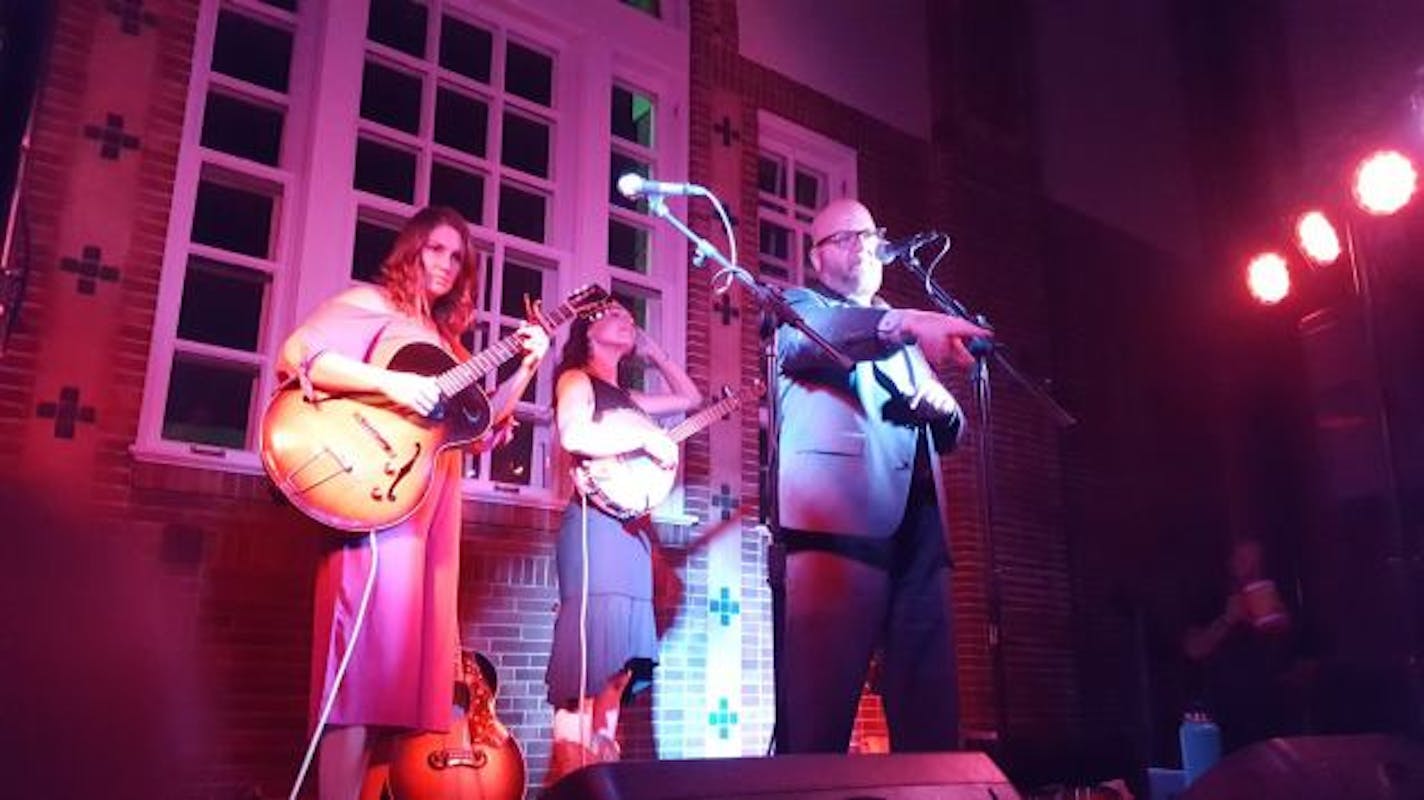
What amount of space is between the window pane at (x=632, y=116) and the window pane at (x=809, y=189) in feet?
3.83

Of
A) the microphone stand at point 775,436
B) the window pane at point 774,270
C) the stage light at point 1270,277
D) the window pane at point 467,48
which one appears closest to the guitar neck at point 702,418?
the microphone stand at point 775,436

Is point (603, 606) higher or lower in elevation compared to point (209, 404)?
lower

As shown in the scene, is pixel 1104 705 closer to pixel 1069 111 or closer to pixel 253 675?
pixel 1069 111

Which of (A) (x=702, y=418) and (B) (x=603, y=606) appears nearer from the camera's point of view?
(B) (x=603, y=606)

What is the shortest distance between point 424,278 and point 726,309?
2878 mm

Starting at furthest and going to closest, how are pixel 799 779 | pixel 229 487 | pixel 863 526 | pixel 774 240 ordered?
1. pixel 774 240
2. pixel 229 487
3. pixel 863 526
4. pixel 799 779

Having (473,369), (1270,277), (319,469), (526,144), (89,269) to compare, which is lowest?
(319,469)

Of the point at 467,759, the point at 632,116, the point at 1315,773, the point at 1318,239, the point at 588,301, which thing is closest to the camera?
the point at 1315,773

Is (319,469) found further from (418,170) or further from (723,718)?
(723,718)

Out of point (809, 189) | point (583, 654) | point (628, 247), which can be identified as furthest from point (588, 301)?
point (809, 189)

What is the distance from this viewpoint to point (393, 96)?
5.38 metres

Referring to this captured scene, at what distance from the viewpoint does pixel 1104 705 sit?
737 centimetres

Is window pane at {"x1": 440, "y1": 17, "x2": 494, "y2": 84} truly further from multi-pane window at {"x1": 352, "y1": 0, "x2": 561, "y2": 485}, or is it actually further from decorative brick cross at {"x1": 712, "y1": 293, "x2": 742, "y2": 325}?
decorative brick cross at {"x1": 712, "y1": 293, "x2": 742, "y2": 325}

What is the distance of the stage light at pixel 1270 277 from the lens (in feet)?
20.5
